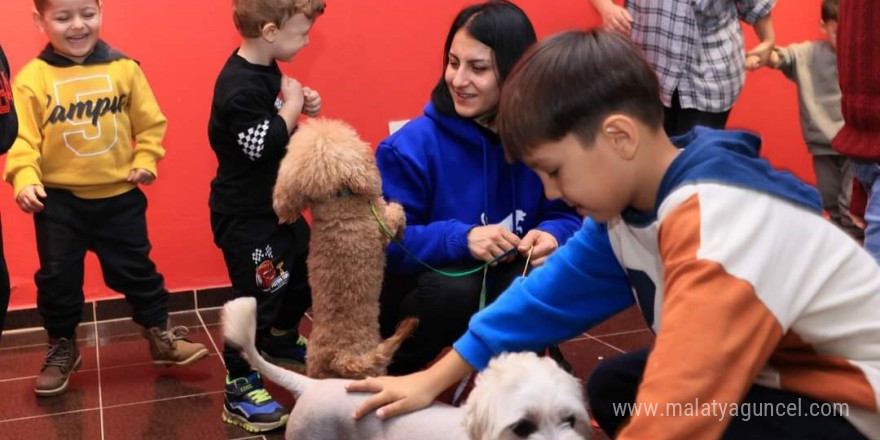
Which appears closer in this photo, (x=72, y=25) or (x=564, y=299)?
(x=564, y=299)

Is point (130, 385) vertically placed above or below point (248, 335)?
below

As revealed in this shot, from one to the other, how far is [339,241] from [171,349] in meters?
1.02

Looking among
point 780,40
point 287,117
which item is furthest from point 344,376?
point 780,40

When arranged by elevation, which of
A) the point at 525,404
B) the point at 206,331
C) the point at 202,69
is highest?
the point at 525,404

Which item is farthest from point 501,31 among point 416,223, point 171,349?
point 171,349

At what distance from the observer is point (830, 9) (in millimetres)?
3547

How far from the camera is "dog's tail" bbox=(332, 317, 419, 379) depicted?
1855 millimetres

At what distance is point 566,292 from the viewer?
1482 mm

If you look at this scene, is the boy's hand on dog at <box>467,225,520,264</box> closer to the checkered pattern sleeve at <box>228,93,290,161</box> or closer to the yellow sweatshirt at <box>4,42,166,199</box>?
the checkered pattern sleeve at <box>228,93,290,161</box>

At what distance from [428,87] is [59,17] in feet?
4.40

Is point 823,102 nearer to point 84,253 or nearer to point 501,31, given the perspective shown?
point 501,31

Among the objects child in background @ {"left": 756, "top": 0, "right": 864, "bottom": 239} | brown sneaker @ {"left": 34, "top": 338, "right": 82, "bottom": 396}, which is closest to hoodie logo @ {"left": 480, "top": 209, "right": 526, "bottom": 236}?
brown sneaker @ {"left": 34, "top": 338, "right": 82, "bottom": 396}

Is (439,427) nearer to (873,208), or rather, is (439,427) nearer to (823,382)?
(823,382)

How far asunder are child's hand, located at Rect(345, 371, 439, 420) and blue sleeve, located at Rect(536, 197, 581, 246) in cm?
73
